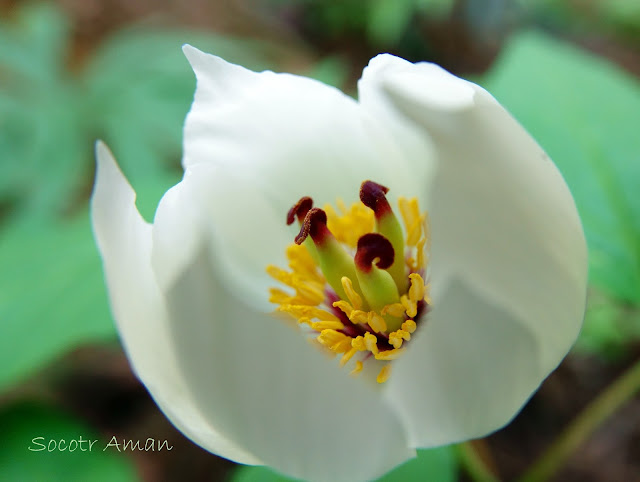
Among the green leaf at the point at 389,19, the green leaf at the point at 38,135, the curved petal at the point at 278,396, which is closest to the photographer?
the curved petal at the point at 278,396

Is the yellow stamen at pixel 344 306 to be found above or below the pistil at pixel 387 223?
below

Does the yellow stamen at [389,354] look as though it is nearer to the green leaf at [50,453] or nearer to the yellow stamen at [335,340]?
the yellow stamen at [335,340]

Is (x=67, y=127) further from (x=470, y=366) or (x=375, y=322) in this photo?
(x=470, y=366)

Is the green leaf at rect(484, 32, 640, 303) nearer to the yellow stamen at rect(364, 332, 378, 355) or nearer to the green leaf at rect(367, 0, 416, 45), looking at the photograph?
the yellow stamen at rect(364, 332, 378, 355)

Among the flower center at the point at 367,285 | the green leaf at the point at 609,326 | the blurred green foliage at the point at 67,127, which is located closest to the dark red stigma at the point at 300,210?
the flower center at the point at 367,285

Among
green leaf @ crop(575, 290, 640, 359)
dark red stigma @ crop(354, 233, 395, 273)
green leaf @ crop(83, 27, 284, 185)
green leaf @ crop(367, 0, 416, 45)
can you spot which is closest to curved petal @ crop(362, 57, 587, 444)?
dark red stigma @ crop(354, 233, 395, 273)

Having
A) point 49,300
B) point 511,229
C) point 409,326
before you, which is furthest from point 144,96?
point 511,229

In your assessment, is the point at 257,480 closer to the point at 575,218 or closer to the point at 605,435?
the point at 575,218

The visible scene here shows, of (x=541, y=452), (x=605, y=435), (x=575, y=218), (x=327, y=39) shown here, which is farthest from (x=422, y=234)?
(x=327, y=39)
